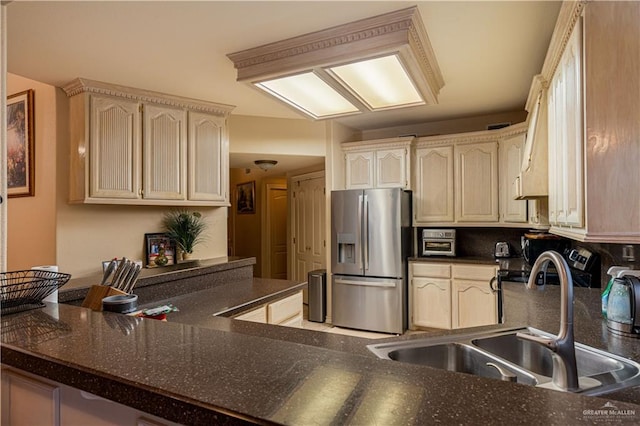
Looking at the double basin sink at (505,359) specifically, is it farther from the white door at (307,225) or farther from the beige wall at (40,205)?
the white door at (307,225)

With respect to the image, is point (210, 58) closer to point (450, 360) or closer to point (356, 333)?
point (450, 360)

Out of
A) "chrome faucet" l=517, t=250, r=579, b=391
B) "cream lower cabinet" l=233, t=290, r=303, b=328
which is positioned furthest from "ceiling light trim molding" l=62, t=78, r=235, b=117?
"chrome faucet" l=517, t=250, r=579, b=391

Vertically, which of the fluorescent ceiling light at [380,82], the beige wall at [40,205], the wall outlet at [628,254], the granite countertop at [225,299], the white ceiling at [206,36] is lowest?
the granite countertop at [225,299]

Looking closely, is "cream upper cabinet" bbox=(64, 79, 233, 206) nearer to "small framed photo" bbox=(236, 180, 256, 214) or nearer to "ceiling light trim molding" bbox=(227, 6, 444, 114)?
"ceiling light trim molding" bbox=(227, 6, 444, 114)

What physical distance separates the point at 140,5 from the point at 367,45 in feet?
3.94

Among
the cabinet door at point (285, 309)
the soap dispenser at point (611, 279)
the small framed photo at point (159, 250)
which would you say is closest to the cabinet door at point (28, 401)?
the cabinet door at point (285, 309)

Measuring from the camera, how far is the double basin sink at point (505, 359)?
1122mm

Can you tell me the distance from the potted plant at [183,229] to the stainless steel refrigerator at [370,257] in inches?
65.8

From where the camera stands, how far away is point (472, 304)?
12.4 feet

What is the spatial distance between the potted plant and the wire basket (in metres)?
1.87

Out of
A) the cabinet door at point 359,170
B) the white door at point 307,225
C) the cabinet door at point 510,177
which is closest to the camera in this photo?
the cabinet door at point 510,177

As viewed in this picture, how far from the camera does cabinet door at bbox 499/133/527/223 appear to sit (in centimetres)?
362

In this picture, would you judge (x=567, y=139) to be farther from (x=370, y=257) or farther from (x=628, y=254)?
(x=370, y=257)

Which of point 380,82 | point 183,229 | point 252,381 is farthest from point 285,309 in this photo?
point 252,381
